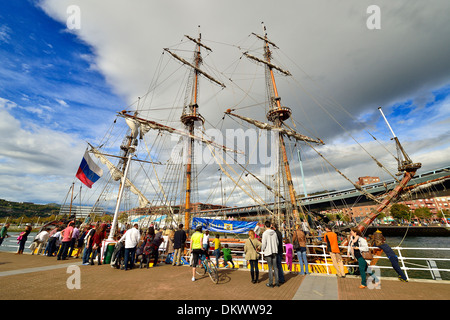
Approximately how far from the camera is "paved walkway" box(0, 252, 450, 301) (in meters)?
4.46

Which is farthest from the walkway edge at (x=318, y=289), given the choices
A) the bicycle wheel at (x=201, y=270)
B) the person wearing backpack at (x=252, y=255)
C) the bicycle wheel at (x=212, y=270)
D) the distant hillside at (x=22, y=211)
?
the distant hillside at (x=22, y=211)

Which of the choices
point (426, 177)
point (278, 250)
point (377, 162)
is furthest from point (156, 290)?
point (426, 177)

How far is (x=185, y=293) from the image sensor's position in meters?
4.85

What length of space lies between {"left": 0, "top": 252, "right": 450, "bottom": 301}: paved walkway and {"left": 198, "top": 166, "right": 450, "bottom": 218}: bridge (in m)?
10.3

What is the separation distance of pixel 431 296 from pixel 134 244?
939 centimetres

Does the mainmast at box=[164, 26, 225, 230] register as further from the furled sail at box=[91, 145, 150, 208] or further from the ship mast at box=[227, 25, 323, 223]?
the furled sail at box=[91, 145, 150, 208]

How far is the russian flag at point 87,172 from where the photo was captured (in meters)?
21.2

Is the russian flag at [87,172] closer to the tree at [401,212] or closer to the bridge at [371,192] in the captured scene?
the bridge at [371,192]

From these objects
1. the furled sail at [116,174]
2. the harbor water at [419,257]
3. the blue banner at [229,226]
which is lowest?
the harbor water at [419,257]

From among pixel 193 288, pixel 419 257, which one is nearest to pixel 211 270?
pixel 193 288

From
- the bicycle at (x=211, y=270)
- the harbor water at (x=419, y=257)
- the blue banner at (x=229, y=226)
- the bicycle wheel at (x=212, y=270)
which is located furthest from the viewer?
the blue banner at (x=229, y=226)

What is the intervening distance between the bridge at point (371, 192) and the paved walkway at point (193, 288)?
33.7 ft

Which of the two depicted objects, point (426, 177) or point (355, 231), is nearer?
point (355, 231)
